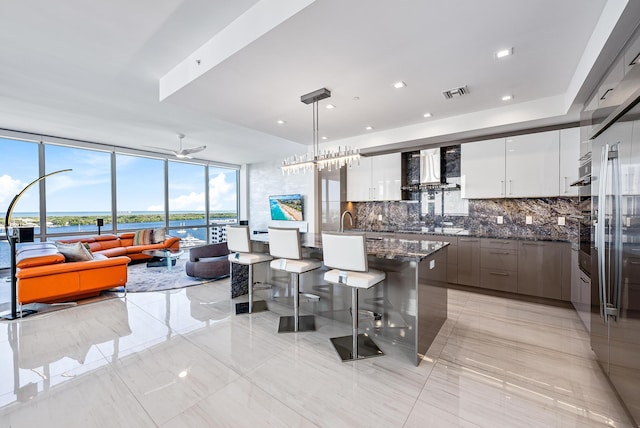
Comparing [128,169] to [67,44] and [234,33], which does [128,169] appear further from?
[234,33]

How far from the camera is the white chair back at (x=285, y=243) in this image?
2.90 meters

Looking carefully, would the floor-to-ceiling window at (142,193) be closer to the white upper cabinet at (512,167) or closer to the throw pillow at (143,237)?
the throw pillow at (143,237)

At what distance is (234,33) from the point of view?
2.36m

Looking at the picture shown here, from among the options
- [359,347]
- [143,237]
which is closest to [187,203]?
[143,237]

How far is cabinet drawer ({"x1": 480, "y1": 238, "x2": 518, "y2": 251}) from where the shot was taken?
3.92 metres

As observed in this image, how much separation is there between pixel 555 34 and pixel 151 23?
11.1ft

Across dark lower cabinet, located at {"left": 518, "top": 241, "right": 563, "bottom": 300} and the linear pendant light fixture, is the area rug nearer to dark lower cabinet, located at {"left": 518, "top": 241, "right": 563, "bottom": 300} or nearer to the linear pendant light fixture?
the linear pendant light fixture

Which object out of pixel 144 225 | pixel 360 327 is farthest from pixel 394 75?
pixel 144 225

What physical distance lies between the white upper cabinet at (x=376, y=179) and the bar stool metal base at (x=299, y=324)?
9.77 ft

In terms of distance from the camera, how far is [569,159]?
12.3ft

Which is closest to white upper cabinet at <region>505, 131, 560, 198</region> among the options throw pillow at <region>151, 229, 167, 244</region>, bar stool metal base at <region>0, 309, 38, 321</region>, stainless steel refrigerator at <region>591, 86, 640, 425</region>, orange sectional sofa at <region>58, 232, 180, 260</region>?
stainless steel refrigerator at <region>591, 86, 640, 425</region>

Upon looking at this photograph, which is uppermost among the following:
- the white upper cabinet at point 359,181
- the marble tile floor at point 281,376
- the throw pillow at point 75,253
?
the white upper cabinet at point 359,181

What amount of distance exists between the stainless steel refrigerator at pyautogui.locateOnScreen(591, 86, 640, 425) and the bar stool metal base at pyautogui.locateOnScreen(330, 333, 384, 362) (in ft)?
5.25

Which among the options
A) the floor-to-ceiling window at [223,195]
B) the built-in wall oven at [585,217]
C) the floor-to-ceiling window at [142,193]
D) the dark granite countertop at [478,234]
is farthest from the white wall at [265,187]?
the built-in wall oven at [585,217]
